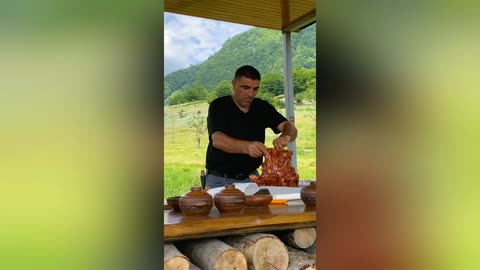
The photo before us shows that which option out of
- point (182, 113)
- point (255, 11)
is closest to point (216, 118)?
point (255, 11)

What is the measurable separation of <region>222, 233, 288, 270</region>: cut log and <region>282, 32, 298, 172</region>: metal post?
10.9ft

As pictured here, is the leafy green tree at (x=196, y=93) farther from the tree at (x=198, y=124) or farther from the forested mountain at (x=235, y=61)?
the tree at (x=198, y=124)

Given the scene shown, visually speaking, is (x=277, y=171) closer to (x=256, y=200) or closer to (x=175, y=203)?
(x=256, y=200)

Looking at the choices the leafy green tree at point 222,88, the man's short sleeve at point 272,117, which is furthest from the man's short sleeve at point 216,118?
the leafy green tree at point 222,88

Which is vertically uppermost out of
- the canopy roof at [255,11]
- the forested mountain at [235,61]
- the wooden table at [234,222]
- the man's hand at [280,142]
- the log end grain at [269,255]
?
the canopy roof at [255,11]

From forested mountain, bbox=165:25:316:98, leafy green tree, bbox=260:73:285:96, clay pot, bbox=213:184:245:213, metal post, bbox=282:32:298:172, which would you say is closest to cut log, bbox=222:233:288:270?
clay pot, bbox=213:184:245:213

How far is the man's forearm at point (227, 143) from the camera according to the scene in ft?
11.9

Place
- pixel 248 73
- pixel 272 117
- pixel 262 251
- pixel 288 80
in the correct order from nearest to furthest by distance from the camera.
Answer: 1. pixel 262 251
2. pixel 248 73
3. pixel 272 117
4. pixel 288 80

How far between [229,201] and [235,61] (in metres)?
4.52

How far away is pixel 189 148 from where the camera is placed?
5840 millimetres

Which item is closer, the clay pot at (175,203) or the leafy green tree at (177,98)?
the clay pot at (175,203)

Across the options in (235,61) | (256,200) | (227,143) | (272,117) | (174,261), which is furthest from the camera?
(235,61)
